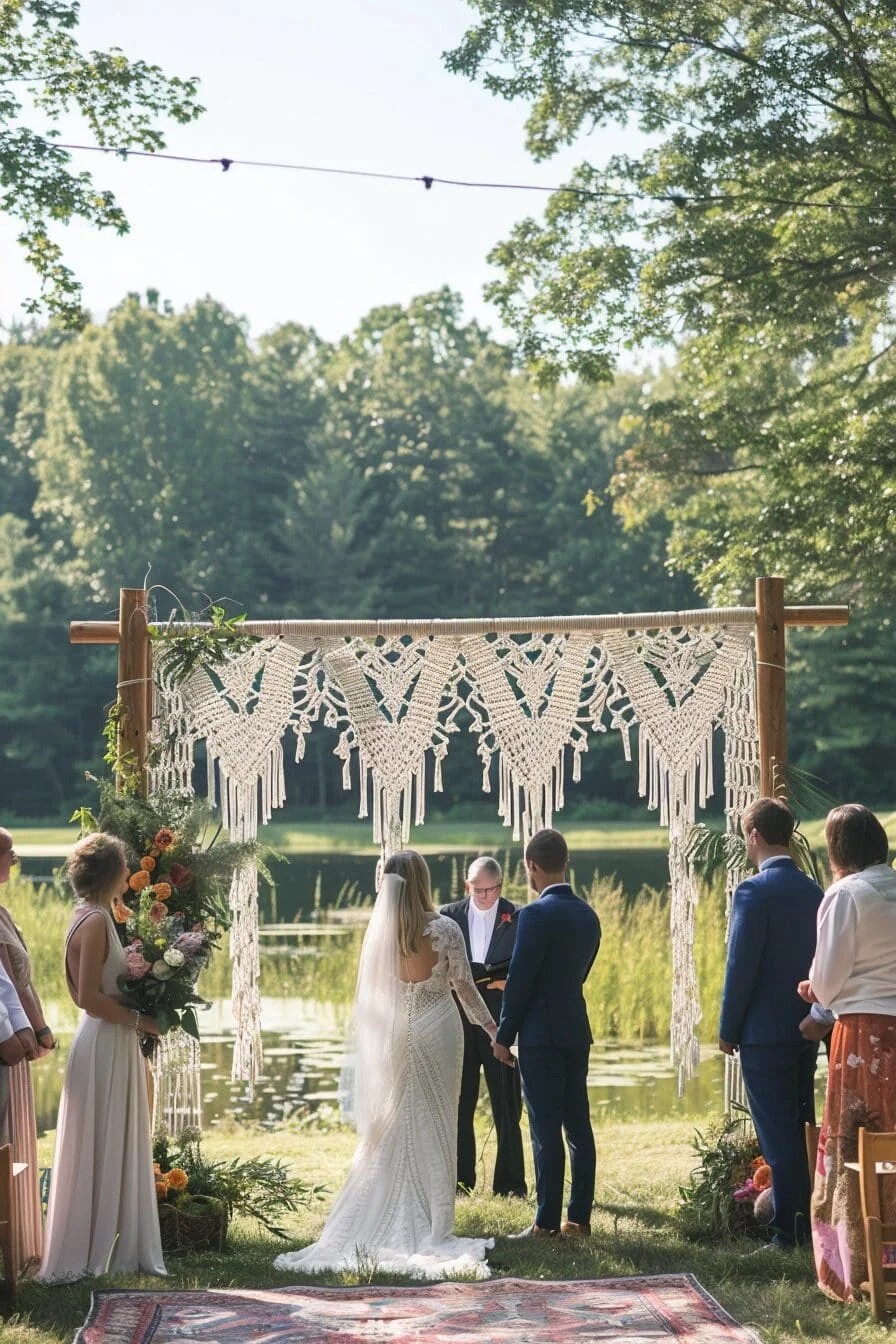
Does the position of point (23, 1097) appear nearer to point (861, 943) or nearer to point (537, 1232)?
point (537, 1232)

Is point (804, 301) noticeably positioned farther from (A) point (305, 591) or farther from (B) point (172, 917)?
(A) point (305, 591)

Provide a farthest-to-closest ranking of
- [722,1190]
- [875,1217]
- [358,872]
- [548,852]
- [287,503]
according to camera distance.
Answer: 1. [287,503]
2. [358,872]
3. [722,1190]
4. [548,852]
5. [875,1217]

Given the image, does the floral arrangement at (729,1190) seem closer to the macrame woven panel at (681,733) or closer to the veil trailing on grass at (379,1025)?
the macrame woven panel at (681,733)

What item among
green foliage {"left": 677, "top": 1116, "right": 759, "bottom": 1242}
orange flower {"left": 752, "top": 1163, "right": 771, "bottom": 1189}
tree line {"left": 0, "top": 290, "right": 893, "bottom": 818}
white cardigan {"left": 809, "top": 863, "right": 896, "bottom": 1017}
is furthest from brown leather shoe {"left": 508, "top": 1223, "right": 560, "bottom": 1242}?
tree line {"left": 0, "top": 290, "right": 893, "bottom": 818}

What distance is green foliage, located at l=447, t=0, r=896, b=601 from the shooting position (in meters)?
12.1

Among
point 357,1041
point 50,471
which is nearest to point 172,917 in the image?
point 357,1041

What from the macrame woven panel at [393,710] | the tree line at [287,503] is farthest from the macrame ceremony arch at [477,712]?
the tree line at [287,503]

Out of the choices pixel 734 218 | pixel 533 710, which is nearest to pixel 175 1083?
pixel 533 710

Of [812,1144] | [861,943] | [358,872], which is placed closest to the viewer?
[861,943]

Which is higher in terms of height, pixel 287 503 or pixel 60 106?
pixel 287 503

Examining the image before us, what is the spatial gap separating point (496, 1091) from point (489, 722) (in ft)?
4.94

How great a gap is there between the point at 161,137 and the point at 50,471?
29.7 m

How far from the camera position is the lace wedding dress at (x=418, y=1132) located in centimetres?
539

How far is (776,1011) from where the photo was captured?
205 inches
